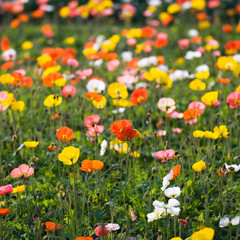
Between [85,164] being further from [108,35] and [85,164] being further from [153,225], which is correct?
[108,35]

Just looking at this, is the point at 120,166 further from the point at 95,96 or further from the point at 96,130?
the point at 95,96

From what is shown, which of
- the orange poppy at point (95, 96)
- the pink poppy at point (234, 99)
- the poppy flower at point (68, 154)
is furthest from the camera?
the orange poppy at point (95, 96)

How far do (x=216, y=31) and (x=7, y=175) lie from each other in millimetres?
5025

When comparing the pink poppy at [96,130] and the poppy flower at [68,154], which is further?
the pink poppy at [96,130]

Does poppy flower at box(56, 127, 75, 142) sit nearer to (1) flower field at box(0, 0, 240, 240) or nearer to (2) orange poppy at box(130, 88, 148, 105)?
(1) flower field at box(0, 0, 240, 240)

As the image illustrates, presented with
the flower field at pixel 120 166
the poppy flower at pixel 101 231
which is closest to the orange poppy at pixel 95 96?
the flower field at pixel 120 166

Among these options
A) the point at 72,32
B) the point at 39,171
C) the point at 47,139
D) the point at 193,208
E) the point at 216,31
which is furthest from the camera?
the point at 72,32

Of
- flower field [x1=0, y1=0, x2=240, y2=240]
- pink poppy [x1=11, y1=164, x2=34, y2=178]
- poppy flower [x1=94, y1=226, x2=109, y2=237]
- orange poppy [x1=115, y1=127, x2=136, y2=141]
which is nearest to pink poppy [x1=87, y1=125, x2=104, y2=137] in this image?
flower field [x1=0, y1=0, x2=240, y2=240]

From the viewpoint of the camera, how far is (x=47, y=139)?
9.74 feet

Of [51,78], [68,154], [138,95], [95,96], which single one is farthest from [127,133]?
[51,78]

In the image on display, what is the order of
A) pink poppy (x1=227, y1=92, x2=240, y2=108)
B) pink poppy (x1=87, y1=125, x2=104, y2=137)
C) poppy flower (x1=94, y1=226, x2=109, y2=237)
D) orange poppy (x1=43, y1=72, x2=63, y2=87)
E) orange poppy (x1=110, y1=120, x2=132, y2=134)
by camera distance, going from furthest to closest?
1. orange poppy (x1=43, y1=72, x2=63, y2=87)
2. pink poppy (x1=227, y1=92, x2=240, y2=108)
3. pink poppy (x1=87, y1=125, x2=104, y2=137)
4. orange poppy (x1=110, y1=120, x2=132, y2=134)
5. poppy flower (x1=94, y1=226, x2=109, y2=237)

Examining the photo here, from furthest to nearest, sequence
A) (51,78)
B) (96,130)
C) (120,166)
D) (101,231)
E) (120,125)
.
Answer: (51,78), (120,166), (96,130), (120,125), (101,231)

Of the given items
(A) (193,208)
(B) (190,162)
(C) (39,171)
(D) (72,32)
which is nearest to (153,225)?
(A) (193,208)

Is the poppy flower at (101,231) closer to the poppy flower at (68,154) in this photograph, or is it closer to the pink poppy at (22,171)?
the poppy flower at (68,154)
